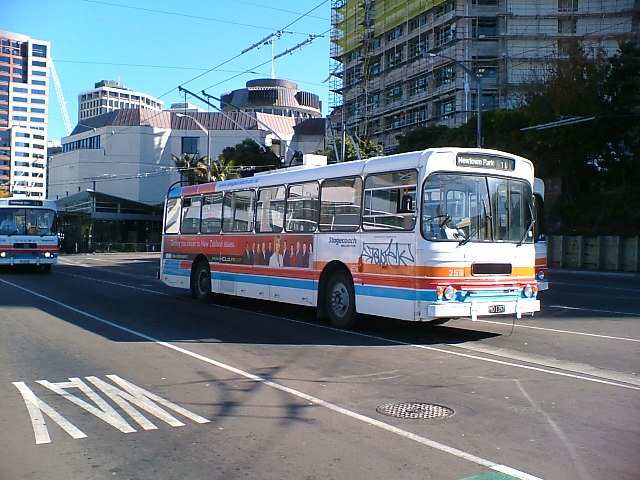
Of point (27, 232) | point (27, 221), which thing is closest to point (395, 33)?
point (27, 221)

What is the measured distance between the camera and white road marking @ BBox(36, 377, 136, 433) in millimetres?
6570

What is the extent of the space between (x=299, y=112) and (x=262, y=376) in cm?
10871

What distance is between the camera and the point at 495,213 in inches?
449

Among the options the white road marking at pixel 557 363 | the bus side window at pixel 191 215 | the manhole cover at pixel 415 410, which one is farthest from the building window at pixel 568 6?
the manhole cover at pixel 415 410

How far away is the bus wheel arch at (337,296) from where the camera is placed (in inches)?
492

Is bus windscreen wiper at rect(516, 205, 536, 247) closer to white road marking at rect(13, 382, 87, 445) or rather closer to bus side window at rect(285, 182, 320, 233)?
bus side window at rect(285, 182, 320, 233)

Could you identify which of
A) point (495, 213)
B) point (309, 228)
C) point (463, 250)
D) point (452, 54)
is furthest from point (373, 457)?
point (452, 54)

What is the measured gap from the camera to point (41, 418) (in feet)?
22.2

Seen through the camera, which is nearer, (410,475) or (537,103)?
(410,475)

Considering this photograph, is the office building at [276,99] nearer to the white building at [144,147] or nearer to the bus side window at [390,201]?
the white building at [144,147]

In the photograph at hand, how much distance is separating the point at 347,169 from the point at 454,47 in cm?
5918

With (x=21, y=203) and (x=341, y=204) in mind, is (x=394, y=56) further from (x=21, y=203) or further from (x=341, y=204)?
(x=341, y=204)

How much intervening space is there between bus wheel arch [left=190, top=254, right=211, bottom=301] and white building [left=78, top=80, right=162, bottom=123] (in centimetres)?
10792

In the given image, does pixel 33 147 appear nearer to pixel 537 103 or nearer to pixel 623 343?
pixel 537 103
